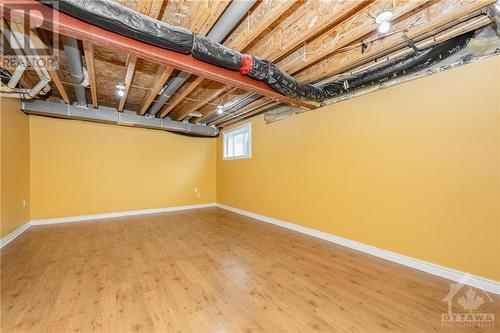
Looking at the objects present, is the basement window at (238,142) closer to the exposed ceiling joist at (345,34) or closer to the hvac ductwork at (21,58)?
the exposed ceiling joist at (345,34)

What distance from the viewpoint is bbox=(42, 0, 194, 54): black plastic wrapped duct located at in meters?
1.40

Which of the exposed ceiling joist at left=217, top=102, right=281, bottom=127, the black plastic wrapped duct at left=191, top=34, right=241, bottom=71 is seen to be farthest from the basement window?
the black plastic wrapped duct at left=191, top=34, right=241, bottom=71

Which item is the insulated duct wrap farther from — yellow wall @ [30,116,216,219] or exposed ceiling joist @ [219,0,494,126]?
yellow wall @ [30,116,216,219]

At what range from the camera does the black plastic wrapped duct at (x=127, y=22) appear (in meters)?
1.40

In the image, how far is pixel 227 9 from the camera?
179cm

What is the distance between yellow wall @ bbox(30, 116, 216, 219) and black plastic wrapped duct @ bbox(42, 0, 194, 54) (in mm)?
4065

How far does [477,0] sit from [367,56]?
0.85 metres

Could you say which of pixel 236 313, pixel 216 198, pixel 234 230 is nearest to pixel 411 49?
pixel 236 313

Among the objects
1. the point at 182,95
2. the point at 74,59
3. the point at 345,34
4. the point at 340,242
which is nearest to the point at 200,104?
the point at 182,95

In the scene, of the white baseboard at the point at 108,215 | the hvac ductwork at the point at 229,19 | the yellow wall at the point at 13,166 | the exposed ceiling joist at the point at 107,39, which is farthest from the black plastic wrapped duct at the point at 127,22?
the white baseboard at the point at 108,215

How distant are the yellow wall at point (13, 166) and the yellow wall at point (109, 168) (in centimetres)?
27

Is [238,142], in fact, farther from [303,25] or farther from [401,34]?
[401,34]

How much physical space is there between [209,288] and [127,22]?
7.85ft

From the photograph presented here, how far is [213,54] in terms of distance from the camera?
6.29 ft
